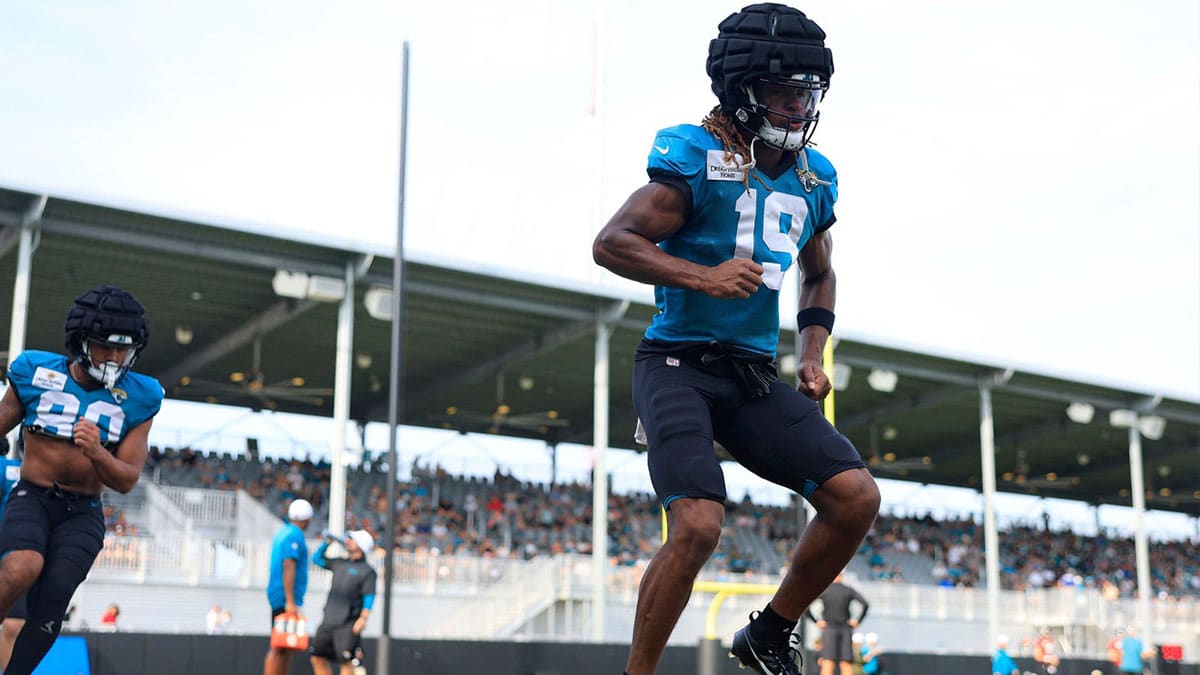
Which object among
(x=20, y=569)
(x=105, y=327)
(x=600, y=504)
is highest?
(x=600, y=504)

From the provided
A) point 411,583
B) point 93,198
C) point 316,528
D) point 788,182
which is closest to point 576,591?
point 411,583

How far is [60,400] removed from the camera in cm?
607

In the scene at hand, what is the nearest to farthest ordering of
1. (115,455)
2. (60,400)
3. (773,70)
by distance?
(773,70), (60,400), (115,455)

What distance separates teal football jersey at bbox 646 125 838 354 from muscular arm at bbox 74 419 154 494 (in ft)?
8.79

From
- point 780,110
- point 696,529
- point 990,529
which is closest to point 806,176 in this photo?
point 780,110

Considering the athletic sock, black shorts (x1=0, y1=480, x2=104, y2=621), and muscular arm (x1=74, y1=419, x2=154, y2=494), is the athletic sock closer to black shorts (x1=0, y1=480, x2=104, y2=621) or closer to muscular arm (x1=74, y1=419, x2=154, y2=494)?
muscular arm (x1=74, y1=419, x2=154, y2=494)

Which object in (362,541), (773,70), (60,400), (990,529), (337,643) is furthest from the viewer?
(990,529)

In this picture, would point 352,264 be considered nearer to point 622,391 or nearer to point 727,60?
point 622,391

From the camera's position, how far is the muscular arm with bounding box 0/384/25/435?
19.7ft

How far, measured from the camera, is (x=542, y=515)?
34.8 m

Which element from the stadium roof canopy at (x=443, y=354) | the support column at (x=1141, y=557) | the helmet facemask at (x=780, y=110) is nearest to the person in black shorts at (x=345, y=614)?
the stadium roof canopy at (x=443, y=354)

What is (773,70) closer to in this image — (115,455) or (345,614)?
(115,455)

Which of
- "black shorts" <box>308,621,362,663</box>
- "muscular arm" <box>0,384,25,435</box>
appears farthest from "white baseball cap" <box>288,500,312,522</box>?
"muscular arm" <box>0,384,25,435</box>

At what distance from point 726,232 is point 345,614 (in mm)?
10461
